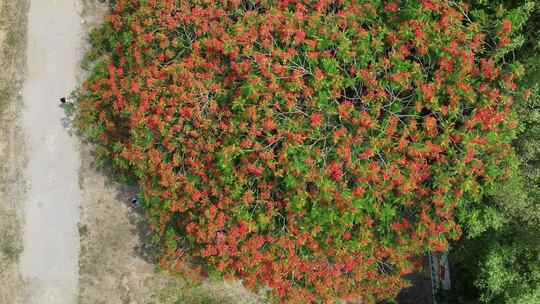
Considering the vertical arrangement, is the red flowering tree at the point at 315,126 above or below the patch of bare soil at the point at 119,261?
above

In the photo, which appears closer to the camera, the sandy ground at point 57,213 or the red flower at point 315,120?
the red flower at point 315,120

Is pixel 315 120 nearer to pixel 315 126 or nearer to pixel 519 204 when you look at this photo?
pixel 315 126

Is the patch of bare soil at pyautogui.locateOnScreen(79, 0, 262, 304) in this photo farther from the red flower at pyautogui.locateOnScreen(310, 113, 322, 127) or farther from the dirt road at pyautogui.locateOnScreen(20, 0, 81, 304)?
the red flower at pyautogui.locateOnScreen(310, 113, 322, 127)

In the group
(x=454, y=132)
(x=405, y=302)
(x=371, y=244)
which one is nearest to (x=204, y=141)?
(x=371, y=244)

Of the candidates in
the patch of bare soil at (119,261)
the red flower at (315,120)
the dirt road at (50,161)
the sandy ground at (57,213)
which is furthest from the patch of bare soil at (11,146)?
the red flower at (315,120)

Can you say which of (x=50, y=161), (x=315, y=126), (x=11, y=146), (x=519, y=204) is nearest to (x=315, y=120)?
(x=315, y=126)

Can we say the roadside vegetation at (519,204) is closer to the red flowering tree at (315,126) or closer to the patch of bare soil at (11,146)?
the red flowering tree at (315,126)

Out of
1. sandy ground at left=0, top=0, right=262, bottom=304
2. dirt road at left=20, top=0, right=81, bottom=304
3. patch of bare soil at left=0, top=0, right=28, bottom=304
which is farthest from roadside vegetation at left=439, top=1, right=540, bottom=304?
patch of bare soil at left=0, top=0, right=28, bottom=304
